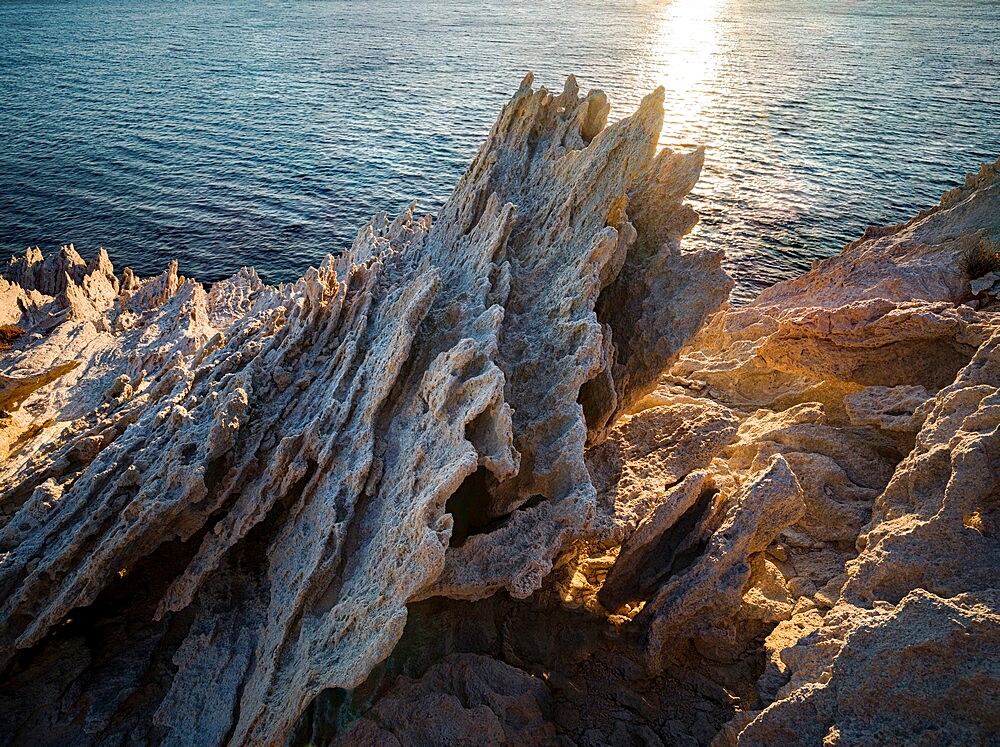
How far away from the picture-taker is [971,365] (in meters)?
9.29

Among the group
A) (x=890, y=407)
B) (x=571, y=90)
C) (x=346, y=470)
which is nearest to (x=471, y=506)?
(x=346, y=470)

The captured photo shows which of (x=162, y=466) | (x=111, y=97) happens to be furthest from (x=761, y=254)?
(x=111, y=97)

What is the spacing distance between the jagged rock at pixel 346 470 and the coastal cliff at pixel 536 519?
0.18ft

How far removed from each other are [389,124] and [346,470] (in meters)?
50.4

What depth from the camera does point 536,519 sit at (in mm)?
8906

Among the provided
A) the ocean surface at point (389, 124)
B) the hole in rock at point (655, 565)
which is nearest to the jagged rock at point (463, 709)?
the hole in rock at point (655, 565)

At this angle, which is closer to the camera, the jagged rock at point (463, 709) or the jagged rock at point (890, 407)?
the jagged rock at point (463, 709)

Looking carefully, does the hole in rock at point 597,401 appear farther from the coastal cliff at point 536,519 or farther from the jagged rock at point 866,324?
the jagged rock at point 866,324

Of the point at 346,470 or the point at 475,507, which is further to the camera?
the point at 475,507

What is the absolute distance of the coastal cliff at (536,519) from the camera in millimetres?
7426

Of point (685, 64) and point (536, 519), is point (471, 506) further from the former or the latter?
point (685, 64)

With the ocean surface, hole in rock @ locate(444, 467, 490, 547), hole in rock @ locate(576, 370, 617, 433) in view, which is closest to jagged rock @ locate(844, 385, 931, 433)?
hole in rock @ locate(576, 370, 617, 433)

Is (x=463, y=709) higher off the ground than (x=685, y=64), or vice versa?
(x=685, y=64)

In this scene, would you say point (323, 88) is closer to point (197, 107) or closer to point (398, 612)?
point (197, 107)
